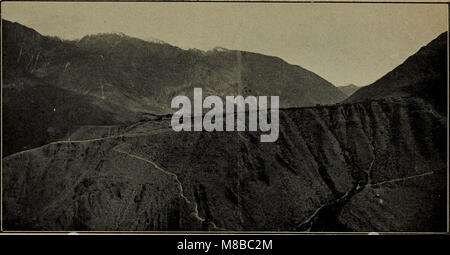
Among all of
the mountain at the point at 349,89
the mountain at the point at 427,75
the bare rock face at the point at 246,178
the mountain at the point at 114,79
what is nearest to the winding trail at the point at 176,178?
the bare rock face at the point at 246,178

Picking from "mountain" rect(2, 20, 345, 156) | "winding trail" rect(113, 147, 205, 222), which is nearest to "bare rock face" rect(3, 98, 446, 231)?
"winding trail" rect(113, 147, 205, 222)

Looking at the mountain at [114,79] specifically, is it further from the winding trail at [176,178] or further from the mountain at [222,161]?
the winding trail at [176,178]

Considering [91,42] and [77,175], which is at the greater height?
[91,42]

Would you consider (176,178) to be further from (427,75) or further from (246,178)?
(427,75)

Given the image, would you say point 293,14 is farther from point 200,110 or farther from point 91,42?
point 91,42

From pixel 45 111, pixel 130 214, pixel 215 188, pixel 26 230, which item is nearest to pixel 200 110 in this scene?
pixel 215 188
